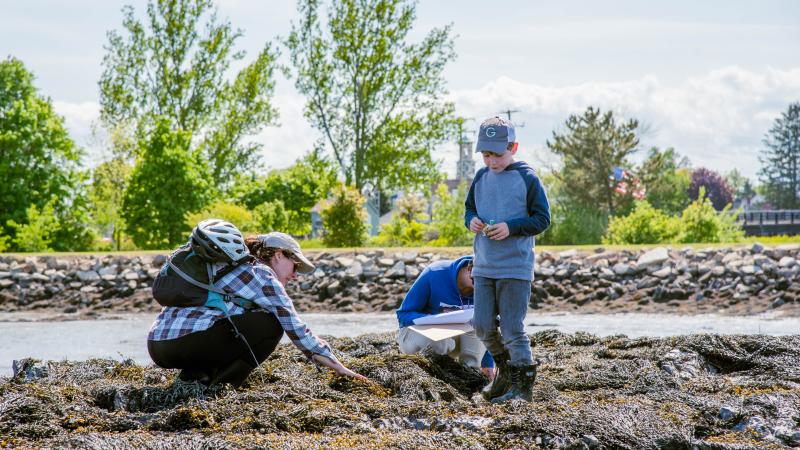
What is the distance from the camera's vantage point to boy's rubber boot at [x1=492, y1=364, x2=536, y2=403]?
5461mm

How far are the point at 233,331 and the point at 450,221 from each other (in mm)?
24134

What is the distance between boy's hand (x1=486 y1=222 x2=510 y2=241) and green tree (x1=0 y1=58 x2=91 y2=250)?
81.7 feet

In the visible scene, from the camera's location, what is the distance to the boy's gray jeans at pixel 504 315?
545 centimetres

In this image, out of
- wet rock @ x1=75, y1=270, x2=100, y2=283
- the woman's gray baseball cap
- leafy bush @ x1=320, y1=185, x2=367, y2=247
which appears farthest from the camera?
leafy bush @ x1=320, y1=185, x2=367, y2=247

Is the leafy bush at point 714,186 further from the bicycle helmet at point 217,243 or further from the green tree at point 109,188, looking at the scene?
the bicycle helmet at point 217,243

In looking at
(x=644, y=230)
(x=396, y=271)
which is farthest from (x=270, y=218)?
(x=396, y=271)

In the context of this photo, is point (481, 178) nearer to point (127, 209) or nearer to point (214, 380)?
point (214, 380)

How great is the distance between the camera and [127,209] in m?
26.5

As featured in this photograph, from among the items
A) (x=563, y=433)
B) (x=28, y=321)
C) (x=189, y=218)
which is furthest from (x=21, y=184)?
(x=563, y=433)

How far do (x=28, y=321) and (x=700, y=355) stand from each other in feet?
39.0

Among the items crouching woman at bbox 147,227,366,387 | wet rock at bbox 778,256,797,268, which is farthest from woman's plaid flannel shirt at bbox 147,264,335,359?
wet rock at bbox 778,256,797,268

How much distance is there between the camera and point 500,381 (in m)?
5.61

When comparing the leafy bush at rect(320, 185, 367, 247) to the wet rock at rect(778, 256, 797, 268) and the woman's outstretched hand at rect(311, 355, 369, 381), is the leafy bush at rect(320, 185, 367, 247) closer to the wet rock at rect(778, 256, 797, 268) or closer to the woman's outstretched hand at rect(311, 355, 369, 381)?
the wet rock at rect(778, 256, 797, 268)

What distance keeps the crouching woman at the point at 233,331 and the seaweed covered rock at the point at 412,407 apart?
0.15 meters
